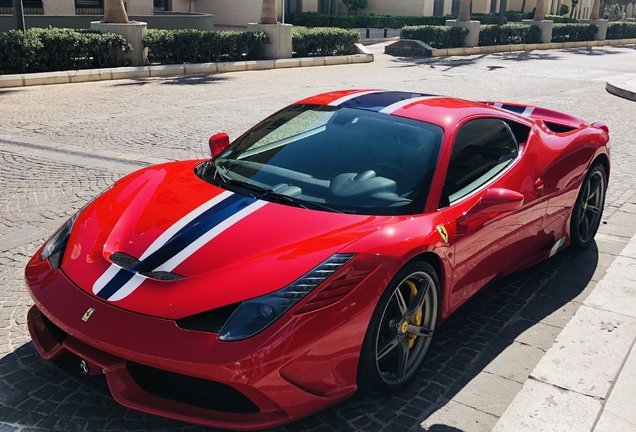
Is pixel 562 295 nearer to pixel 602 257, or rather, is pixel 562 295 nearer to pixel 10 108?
pixel 602 257

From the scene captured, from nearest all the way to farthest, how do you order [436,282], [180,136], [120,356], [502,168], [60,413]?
1. [120,356]
2. [60,413]
3. [436,282]
4. [502,168]
5. [180,136]

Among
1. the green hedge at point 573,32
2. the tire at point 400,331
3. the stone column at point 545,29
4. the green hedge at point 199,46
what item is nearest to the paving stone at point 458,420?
the tire at point 400,331

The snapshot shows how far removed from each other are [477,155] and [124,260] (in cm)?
227

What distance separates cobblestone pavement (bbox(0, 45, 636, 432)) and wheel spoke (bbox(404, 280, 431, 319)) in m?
0.41

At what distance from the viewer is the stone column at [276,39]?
20.7 m

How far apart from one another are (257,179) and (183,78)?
13435 mm

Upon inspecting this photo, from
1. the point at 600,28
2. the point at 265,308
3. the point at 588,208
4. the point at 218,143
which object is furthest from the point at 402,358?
the point at 600,28

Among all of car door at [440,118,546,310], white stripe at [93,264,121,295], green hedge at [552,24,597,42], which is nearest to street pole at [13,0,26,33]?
car door at [440,118,546,310]

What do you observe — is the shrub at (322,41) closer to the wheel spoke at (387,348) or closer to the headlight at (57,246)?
the headlight at (57,246)

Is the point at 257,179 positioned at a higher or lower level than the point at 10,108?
higher

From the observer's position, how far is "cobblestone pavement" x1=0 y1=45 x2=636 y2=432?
3.24 meters

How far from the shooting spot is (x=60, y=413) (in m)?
3.12

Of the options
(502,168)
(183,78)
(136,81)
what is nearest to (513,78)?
(183,78)

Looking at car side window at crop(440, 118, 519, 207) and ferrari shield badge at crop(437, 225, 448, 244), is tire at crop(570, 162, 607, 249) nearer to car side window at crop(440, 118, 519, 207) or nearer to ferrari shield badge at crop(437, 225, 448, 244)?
car side window at crop(440, 118, 519, 207)
